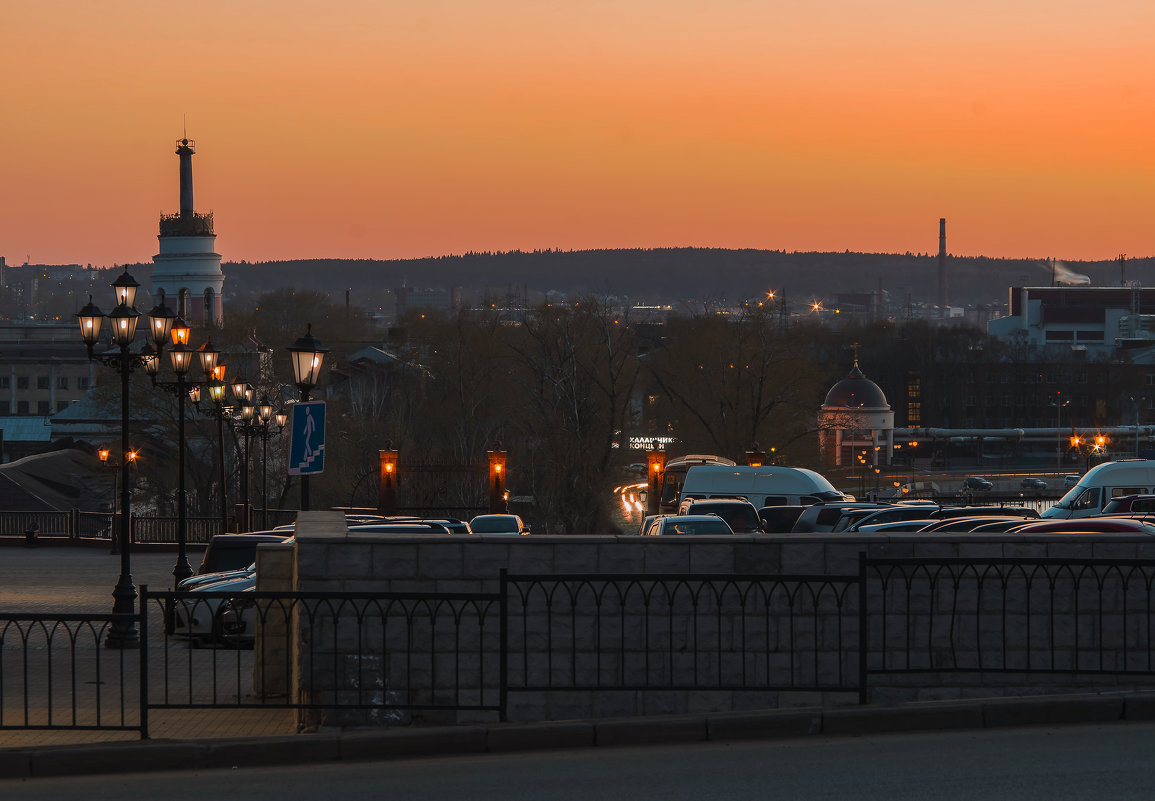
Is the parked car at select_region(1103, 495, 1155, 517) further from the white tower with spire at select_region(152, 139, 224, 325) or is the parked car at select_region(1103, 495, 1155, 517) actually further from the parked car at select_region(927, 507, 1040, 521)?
the white tower with spire at select_region(152, 139, 224, 325)

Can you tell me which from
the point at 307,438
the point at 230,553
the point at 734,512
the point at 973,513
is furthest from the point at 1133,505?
the point at 307,438

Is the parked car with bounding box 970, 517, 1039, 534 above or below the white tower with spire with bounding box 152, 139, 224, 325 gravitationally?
below

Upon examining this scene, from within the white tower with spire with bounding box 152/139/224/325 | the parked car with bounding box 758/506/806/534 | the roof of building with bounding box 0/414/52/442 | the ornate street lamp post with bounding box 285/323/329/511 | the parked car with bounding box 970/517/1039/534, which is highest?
the white tower with spire with bounding box 152/139/224/325

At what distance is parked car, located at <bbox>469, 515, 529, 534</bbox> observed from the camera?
26.2 metres

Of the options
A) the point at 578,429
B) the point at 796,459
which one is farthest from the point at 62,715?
the point at 796,459

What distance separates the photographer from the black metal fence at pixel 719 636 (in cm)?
1048

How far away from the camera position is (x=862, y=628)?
1041 centimetres

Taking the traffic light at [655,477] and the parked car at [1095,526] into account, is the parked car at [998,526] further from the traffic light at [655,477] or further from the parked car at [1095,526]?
the traffic light at [655,477]

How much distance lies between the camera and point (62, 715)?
1116 centimetres

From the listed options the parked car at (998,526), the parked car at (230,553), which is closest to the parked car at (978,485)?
the parked car at (998,526)

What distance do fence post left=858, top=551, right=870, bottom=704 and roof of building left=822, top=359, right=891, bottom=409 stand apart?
81.4 m

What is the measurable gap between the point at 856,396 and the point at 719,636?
82.7 m

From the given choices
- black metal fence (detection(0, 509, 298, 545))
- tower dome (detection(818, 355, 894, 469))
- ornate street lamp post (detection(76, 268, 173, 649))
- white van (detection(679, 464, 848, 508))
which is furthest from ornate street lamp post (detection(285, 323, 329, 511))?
tower dome (detection(818, 355, 894, 469))

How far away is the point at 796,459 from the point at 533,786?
204 ft
